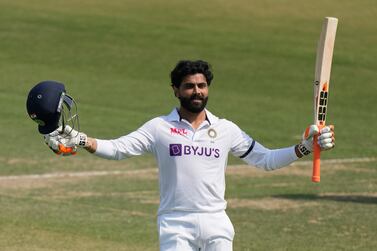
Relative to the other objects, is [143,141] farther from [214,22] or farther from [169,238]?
[214,22]

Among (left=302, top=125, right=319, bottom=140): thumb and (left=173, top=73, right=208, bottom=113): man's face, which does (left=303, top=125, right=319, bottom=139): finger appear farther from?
(left=173, top=73, right=208, bottom=113): man's face

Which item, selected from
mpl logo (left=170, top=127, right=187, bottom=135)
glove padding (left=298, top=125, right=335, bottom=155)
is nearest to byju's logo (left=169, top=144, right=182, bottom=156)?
mpl logo (left=170, top=127, right=187, bottom=135)

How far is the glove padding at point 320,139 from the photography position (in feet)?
31.2

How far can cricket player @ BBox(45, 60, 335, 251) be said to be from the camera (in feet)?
30.9

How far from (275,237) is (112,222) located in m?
2.37

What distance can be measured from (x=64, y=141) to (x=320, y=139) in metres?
Result: 2.14

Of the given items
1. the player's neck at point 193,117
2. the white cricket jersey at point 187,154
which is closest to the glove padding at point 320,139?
the white cricket jersey at point 187,154

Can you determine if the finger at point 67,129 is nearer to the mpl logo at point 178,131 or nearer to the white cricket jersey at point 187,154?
the white cricket jersey at point 187,154

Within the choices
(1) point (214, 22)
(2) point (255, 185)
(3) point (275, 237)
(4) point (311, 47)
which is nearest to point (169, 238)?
(3) point (275, 237)

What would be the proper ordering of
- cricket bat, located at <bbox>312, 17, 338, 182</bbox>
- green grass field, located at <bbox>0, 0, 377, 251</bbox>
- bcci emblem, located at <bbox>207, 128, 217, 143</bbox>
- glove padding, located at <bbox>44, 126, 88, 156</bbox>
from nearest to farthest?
glove padding, located at <bbox>44, 126, 88, 156</bbox>, bcci emblem, located at <bbox>207, 128, 217, 143</bbox>, cricket bat, located at <bbox>312, 17, 338, 182</bbox>, green grass field, located at <bbox>0, 0, 377, 251</bbox>

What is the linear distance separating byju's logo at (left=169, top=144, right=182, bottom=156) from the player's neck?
0.25m

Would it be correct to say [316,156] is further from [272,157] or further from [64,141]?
[64,141]

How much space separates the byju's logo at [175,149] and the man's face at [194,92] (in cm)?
32

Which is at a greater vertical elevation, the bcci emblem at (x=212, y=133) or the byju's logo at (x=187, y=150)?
the bcci emblem at (x=212, y=133)
